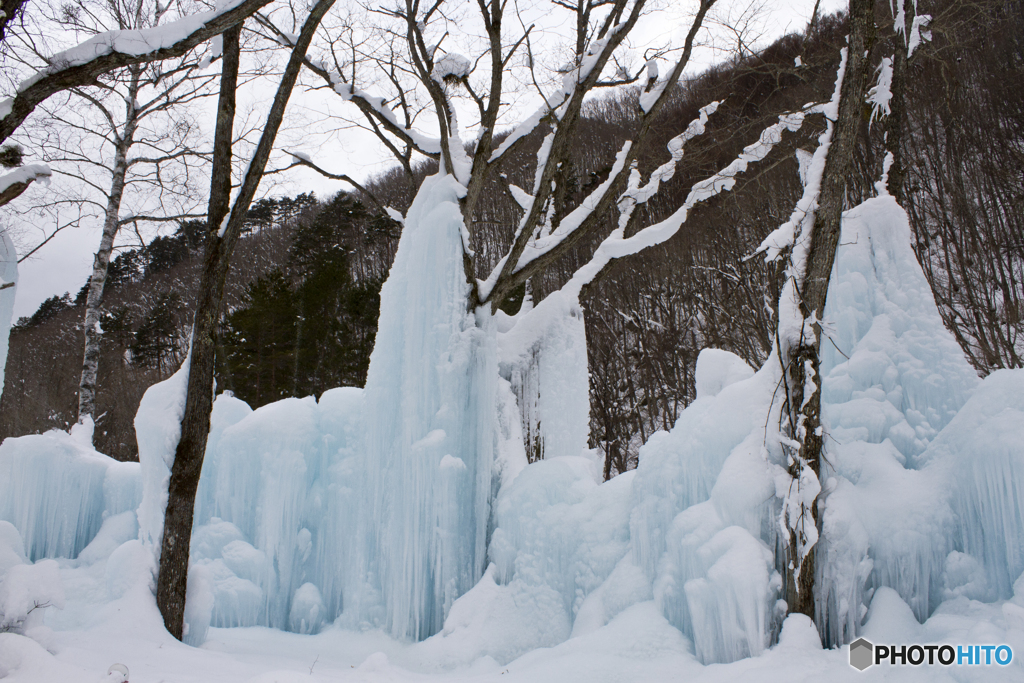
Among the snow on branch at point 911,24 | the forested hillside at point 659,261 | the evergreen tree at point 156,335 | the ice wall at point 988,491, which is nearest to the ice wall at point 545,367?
the forested hillside at point 659,261

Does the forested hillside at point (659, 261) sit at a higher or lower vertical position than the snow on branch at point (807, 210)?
higher

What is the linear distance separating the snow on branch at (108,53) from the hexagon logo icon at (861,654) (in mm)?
4730

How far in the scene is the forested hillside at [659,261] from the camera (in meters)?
7.74

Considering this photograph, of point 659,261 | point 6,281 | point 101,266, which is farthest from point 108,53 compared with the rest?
point 659,261

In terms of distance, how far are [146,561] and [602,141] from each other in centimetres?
1290

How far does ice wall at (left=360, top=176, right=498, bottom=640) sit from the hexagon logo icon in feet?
8.98

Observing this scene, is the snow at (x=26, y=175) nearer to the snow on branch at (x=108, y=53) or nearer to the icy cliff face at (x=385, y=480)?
the snow on branch at (x=108, y=53)

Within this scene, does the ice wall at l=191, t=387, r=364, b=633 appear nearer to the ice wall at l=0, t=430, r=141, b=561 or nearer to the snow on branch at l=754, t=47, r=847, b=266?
the ice wall at l=0, t=430, r=141, b=561

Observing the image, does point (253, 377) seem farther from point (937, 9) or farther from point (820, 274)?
point (937, 9)

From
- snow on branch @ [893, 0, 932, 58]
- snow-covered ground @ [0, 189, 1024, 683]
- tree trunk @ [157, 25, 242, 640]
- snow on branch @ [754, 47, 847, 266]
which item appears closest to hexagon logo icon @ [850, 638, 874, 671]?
snow-covered ground @ [0, 189, 1024, 683]

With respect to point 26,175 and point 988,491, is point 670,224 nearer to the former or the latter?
point 988,491

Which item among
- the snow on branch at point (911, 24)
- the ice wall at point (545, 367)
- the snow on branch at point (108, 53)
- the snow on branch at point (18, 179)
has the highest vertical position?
the snow on branch at point (911, 24)

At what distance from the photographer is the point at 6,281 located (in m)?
3.80

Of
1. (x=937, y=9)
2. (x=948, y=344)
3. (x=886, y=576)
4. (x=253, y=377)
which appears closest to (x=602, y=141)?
(x=937, y=9)
